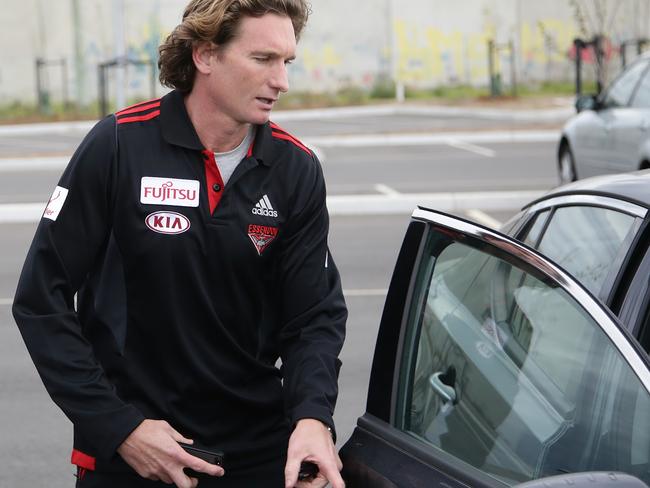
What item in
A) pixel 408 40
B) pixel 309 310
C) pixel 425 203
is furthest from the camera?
pixel 408 40

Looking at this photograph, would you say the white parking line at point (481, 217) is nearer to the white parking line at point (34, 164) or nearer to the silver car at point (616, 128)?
the silver car at point (616, 128)

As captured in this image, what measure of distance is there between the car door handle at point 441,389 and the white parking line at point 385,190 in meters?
12.4

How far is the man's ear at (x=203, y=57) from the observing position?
2.71 m

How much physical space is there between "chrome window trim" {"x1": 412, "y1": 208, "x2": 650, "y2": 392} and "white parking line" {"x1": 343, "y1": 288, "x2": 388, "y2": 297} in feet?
20.9

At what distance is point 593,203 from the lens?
129 inches

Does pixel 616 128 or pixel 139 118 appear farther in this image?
pixel 616 128

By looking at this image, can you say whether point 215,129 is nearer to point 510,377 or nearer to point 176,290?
point 176,290

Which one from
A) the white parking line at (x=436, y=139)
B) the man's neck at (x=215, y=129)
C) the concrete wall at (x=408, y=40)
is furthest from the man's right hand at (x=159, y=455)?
the concrete wall at (x=408, y=40)

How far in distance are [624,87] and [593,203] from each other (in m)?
8.82

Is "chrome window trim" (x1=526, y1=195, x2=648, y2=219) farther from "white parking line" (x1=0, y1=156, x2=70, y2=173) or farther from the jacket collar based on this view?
"white parking line" (x1=0, y1=156, x2=70, y2=173)

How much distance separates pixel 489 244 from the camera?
8.37 feet

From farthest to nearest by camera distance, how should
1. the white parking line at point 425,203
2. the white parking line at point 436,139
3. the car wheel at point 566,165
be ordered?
the white parking line at point 436,139 < the white parking line at point 425,203 < the car wheel at point 566,165

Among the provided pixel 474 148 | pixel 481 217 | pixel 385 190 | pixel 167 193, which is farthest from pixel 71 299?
Result: pixel 474 148

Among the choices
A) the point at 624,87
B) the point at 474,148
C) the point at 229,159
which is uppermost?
the point at 229,159
